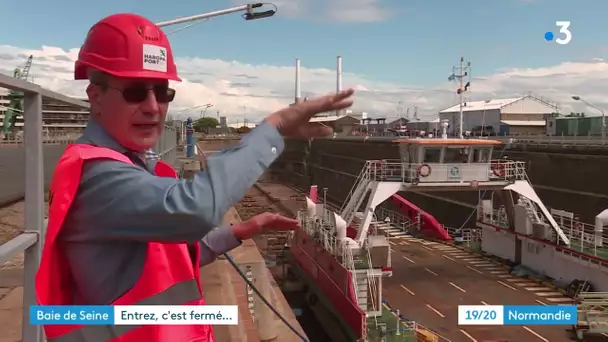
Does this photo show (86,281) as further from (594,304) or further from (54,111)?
(594,304)

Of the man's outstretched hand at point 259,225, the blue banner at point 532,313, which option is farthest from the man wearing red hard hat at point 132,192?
the blue banner at point 532,313

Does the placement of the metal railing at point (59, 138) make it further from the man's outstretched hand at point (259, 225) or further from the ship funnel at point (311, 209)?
the ship funnel at point (311, 209)

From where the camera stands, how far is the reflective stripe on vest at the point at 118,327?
5.81 feet

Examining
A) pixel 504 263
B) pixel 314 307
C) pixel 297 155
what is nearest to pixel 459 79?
pixel 504 263

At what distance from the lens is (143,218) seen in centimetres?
159

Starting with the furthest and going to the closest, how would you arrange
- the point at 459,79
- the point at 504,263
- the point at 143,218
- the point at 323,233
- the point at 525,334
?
1. the point at 459,79
2. the point at 504,263
3. the point at 323,233
4. the point at 525,334
5. the point at 143,218

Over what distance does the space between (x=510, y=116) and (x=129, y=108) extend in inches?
2766

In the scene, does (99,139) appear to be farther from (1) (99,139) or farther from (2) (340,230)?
(2) (340,230)

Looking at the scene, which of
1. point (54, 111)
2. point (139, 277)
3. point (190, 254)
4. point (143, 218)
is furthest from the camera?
point (54, 111)

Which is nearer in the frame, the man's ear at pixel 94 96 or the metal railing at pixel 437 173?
the man's ear at pixel 94 96

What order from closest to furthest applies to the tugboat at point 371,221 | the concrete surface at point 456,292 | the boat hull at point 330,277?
the concrete surface at point 456,292, the boat hull at point 330,277, the tugboat at point 371,221

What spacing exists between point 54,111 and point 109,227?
1864 millimetres

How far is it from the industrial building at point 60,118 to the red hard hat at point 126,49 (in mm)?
890

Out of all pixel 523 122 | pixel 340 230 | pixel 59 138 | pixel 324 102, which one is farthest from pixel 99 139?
pixel 523 122
